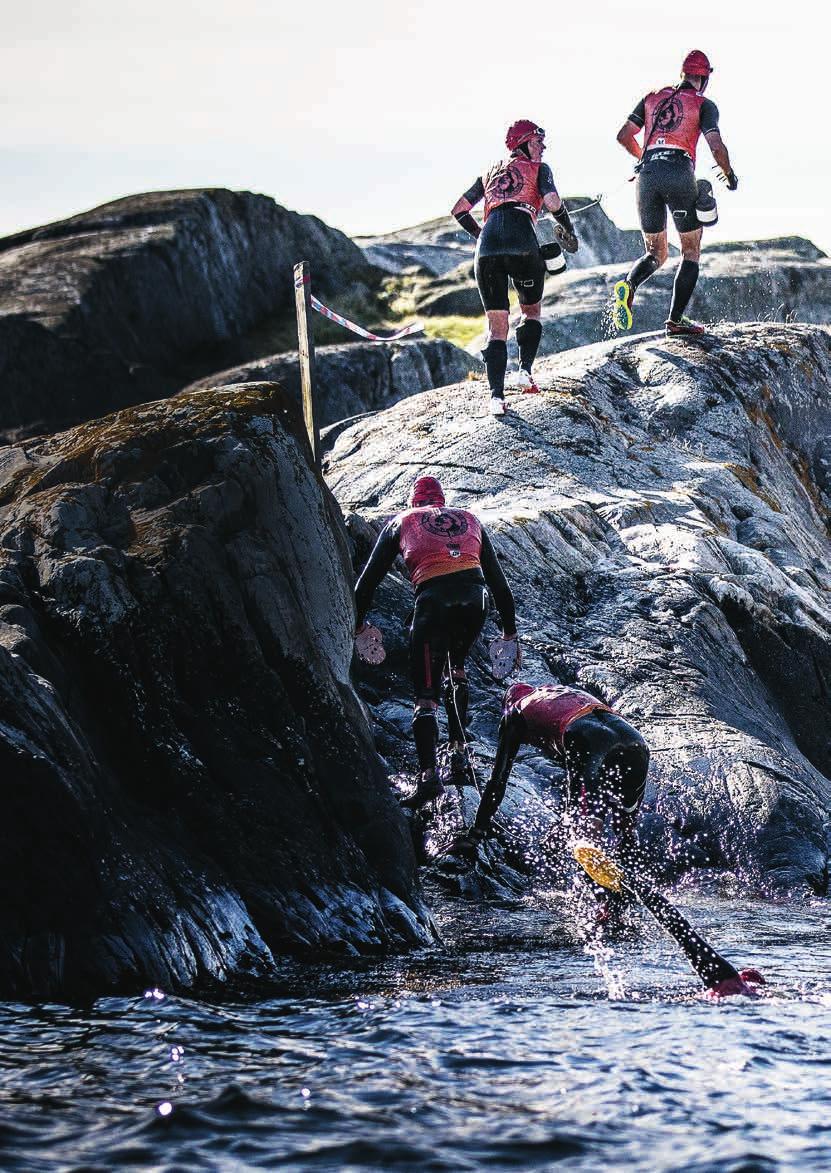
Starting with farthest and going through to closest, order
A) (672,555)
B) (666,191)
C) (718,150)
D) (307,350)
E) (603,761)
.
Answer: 1. (666,191)
2. (718,150)
3. (307,350)
4. (672,555)
5. (603,761)

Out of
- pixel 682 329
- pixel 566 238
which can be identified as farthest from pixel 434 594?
pixel 682 329

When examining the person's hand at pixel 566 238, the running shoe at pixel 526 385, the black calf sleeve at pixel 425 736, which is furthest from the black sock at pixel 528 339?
the black calf sleeve at pixel 425 736

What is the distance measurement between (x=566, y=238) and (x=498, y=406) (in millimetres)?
1623

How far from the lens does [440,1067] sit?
4.21m

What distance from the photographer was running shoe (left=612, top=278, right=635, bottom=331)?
1420cm

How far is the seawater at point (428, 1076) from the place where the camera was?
350cm

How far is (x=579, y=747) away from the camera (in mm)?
7867

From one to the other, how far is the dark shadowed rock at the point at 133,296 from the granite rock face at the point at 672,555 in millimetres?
7608

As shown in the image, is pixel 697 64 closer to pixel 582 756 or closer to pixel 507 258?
pixel 507 258

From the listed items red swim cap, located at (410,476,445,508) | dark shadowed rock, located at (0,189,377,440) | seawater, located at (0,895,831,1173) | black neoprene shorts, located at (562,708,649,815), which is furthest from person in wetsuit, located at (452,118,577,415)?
dark shadowed rock, located at (0,189,377,440)

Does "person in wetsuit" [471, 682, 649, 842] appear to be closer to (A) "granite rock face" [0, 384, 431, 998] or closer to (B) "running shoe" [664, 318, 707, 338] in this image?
(A) "granite rock face" [0, 384, 431, 998]

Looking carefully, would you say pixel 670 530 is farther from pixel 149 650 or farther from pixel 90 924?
pixel 90 924

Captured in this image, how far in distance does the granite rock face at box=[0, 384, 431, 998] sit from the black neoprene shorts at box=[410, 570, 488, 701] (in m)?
0.76

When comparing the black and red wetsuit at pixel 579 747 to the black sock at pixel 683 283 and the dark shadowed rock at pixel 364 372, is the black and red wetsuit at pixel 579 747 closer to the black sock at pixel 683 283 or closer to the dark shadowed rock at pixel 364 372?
the black sock at pixel 683 283
